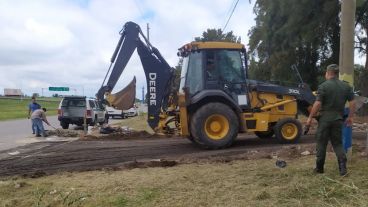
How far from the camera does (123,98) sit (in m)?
16.7

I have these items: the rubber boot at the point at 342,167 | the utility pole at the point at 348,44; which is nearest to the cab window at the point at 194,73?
the utility pole at the point at 348,44

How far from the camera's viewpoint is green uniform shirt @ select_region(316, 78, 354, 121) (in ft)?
27.6

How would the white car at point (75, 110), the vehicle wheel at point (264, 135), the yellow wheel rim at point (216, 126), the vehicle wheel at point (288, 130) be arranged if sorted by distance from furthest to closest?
the white car at point (75, 110) → the vehicle wheel at point (264, 135) → the vehicle wheel at point (288, 130) → the yellow wheel rim at point (216, 126)

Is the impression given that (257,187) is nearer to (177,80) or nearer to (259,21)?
(177,80)

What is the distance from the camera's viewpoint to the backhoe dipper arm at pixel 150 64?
15062mm

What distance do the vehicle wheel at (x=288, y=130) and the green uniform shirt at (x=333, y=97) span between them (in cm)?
556

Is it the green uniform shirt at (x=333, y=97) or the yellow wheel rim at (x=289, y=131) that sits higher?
the green uniform shirt at (x=333, y=97)

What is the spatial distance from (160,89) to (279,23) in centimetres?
1633

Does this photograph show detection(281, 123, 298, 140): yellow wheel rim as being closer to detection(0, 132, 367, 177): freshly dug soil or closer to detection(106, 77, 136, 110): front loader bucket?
detection(0, 132, 367, 177): freshly dug soil

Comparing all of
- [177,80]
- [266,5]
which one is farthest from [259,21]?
[177,80]

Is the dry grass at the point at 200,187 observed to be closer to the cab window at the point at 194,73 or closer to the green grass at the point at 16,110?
the cab window at the point at 194,73

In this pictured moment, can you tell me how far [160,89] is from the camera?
15125 mm

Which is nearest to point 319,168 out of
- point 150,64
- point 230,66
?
point 230,66

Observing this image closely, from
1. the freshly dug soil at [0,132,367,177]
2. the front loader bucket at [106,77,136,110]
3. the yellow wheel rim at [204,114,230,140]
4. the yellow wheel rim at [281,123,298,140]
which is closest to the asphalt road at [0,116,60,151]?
the freshly dug soil at [0,132,367,177]
